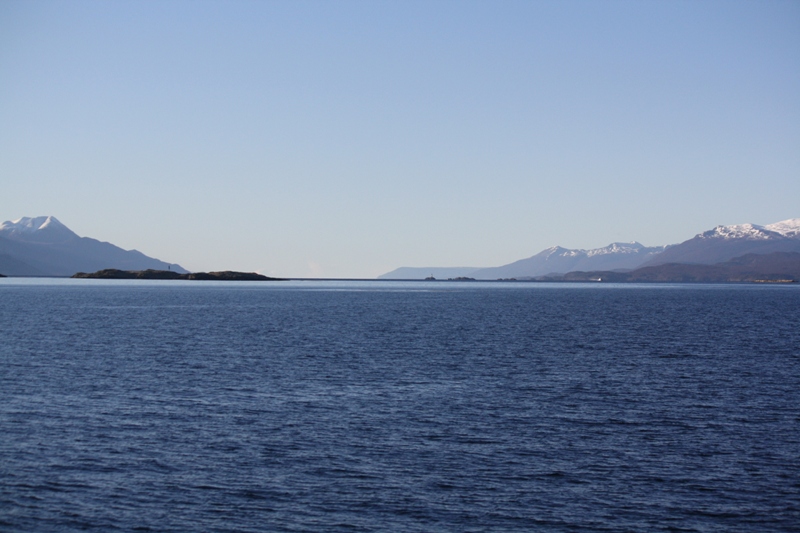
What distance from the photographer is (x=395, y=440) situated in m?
33.0

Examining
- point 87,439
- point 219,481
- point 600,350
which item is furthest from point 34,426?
point 600,350

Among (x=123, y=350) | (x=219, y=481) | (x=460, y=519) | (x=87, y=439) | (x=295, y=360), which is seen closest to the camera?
(x=460, y=519)

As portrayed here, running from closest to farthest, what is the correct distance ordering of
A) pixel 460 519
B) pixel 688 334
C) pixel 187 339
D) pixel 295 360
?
pixel 460 519
pixel 295 360
pixel 187 339
pixel 688 334

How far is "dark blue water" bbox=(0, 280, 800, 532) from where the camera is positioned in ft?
80.5

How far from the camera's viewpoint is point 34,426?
34.9m

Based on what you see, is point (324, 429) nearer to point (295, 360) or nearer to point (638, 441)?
point (638, 441)

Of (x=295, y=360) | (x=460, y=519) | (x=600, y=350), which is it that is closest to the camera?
(x=460, y=519)

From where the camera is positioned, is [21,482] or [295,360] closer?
[21,482]

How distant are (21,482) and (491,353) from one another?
45.6 metres

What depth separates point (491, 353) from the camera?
6662cm

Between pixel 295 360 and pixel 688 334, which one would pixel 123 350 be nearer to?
pixel 295 360

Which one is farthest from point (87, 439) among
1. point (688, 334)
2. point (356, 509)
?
point (688, 334)

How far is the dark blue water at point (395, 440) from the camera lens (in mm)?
24547

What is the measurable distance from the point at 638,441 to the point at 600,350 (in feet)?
126
